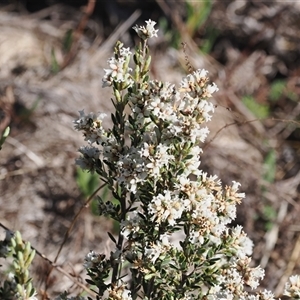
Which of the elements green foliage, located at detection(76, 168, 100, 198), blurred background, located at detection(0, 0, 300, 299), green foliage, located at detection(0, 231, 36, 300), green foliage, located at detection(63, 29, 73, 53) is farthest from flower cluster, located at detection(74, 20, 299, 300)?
green foliage, located at detection(63, 29, 73, 53)

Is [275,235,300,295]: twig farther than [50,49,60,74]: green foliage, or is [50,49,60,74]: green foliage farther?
[50,49,60,74]: green foliage

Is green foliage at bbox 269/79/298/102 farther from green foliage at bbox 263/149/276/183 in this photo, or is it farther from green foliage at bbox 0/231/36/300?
green foliage at bbox 0/231/36/300

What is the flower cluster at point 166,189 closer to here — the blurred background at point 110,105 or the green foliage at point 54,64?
the blurred background at point 110,105

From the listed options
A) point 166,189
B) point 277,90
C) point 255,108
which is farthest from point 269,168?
point 166,189

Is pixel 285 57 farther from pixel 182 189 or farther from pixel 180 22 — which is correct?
pixel 182 189

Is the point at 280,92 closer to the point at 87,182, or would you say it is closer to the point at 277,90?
the point at 277,90

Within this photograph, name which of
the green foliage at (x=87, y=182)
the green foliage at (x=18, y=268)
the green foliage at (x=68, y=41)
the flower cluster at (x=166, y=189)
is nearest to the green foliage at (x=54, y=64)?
the green foliage at (x=68, y=41)

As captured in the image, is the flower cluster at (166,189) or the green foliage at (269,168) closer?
the flower cluster at (166,189)

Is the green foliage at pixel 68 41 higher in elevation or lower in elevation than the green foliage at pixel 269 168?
higher
